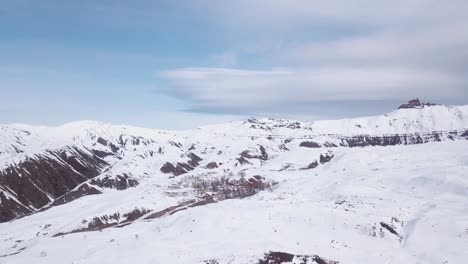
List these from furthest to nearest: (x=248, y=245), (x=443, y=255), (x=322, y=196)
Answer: (x=322, y=196) → (x=443, y=255) → (x=248, y=245)

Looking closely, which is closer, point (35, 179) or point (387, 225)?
point (387, 225)

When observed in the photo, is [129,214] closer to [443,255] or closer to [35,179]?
[443,255]

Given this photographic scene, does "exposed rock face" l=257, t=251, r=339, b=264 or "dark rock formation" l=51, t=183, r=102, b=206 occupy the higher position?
"exposed rock face" l=257, t=251, r=339, b=264

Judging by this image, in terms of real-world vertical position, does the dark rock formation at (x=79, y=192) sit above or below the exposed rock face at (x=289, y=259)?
below

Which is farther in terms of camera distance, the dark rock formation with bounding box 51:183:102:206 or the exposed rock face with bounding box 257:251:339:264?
the dark rock formation with bounding box 51:183:102:206

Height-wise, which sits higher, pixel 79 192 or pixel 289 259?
pixel 289 259

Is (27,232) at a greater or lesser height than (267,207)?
lesser

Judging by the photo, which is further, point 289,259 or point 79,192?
point 79,192

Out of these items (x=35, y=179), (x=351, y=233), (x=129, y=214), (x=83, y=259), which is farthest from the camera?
(x=35, y=179)

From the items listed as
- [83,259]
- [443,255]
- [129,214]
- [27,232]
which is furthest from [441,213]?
[27,232]

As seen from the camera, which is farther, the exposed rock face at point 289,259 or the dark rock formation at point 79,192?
the dark rock formation at point 79,192
